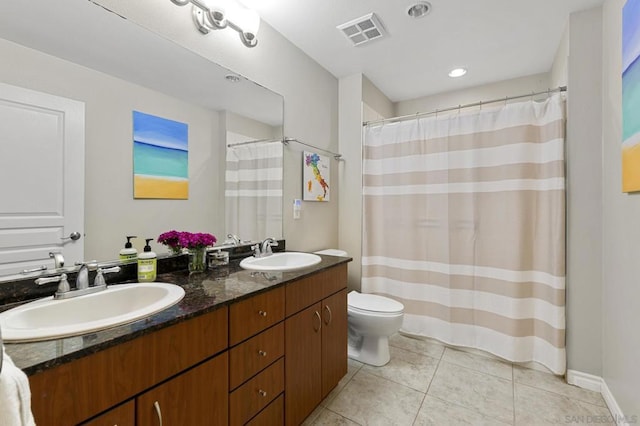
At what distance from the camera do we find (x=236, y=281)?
1307 mm

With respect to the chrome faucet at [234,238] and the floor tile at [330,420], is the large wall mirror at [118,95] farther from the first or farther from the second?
the floor tile at [330,420]

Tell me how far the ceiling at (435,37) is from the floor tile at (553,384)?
2403 millimetres

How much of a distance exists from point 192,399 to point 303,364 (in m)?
0.64

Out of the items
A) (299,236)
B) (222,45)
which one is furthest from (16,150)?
(299,236)

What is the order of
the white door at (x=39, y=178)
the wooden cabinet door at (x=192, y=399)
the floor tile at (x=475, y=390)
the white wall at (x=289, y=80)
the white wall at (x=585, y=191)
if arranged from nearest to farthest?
1. the wooden cabinet door at (x=192, y=399)
2. the white door at (x=39, y=178)
3. the white wall at (x=289, y=80)
4. the floor tile at (x=475, y=390)
5. the white wall at (x=585, y=191)

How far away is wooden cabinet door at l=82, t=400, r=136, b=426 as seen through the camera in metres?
0.71

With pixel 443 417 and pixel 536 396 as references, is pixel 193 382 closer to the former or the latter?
pixel 443 417

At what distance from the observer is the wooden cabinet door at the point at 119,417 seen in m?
0.71

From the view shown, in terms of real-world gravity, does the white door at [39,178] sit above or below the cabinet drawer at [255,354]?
above

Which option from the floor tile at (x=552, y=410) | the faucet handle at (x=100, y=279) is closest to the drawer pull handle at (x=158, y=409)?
the faucet handle at (x=100, y=279)

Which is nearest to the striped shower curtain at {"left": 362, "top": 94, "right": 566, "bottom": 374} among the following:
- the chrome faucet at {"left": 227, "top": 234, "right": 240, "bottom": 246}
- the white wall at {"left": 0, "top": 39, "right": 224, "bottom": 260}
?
the chrome faucet at {"left": 227, "top": 234, "right": 240, "bottom": 246}

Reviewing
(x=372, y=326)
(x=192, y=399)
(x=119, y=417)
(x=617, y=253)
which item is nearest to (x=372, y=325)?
(x=372, y=326)

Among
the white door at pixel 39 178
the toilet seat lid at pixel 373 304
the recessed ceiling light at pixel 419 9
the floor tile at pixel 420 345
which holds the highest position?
the recessed ceiling light at pixel 419 9

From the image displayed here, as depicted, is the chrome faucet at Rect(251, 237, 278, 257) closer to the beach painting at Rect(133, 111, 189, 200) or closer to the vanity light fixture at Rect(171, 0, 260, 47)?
the beach painting at Rect(133, 111, 189, 200)
